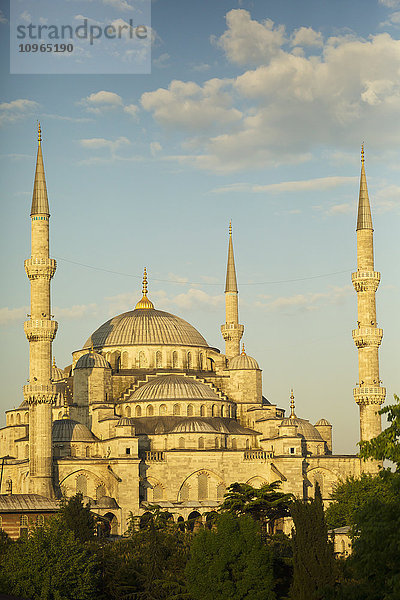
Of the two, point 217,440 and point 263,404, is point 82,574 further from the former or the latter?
point 263,404

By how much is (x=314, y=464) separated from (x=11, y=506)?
18606 mm

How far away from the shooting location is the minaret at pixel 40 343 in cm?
5388

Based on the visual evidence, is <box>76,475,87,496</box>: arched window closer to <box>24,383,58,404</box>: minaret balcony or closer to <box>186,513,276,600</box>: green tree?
<box>24,383,58,404</box>: minaret balcony

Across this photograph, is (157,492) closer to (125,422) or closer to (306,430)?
(125,422)

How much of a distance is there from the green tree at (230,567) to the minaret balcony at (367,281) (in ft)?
95.0

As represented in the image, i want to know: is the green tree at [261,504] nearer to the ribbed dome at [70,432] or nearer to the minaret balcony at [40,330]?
the ribbed dome at [70,432]

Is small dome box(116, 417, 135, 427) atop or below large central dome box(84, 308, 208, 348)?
below

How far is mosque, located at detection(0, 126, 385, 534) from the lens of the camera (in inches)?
2183

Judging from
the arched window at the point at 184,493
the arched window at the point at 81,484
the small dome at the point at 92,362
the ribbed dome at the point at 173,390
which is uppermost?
the small dome at the point at 92,362

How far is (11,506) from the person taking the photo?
49469 millimetres

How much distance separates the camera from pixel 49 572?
106 feet

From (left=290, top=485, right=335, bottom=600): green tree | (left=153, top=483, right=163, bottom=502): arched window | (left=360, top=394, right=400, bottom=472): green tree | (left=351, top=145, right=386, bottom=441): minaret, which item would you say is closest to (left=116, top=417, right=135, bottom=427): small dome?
(left=153, top=483, right=163, bottom=502): arched window

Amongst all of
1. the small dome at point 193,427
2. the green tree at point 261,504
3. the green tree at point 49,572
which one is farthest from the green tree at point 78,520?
the small dome at point 193,427

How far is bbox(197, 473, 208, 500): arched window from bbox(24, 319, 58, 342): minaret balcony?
1090cm
